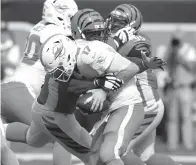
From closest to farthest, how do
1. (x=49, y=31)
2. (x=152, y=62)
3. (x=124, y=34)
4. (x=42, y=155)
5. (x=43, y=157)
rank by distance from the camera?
(x=152, y=62)
(x=124, y=34)
(x=49, y=31)
(x=43, y=157)
(x=42, y=155)

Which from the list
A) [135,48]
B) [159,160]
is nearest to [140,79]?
[135,48]

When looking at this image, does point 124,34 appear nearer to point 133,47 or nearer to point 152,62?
point 133,47

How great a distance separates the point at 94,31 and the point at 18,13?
5.45 meters

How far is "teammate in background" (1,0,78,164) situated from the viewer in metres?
6.22

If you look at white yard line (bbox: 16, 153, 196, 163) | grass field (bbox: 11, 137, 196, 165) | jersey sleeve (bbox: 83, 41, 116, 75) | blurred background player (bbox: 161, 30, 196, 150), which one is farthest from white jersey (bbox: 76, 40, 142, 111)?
blurred background player (bbox: 161, 30, 196, 150)

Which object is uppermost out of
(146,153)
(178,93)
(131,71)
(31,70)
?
(131,71)

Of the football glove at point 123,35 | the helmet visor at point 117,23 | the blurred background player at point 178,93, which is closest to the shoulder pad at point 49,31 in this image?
the helmet visor at point 117,23

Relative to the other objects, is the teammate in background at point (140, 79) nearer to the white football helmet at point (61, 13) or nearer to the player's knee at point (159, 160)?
the player's knee at point (159, 160)

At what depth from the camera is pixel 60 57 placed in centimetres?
517

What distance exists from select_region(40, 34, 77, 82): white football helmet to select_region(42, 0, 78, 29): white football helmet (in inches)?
46.2

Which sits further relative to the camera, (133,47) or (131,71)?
(133,47)

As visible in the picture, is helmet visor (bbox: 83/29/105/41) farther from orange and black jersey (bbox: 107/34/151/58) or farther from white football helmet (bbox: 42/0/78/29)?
white football helmet (bbox: 42/0/78/29)

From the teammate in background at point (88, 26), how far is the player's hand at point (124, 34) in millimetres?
242

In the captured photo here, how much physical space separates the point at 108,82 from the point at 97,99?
132 millimetres
